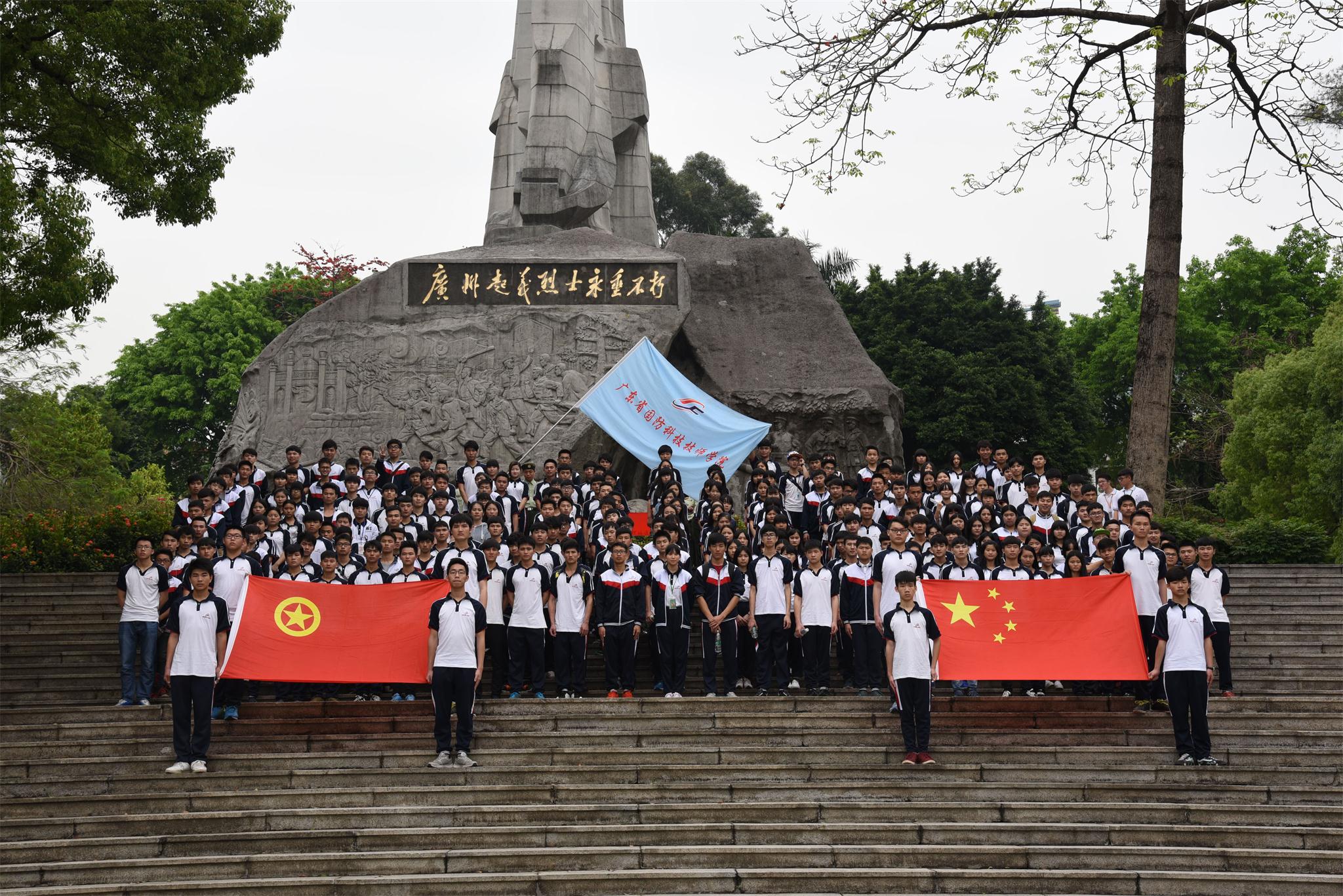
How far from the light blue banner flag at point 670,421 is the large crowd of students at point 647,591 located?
287 centimetres

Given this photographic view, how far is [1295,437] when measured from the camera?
2350 cm

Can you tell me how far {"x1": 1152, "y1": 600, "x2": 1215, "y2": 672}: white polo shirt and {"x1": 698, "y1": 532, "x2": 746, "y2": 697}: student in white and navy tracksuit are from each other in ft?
10.9

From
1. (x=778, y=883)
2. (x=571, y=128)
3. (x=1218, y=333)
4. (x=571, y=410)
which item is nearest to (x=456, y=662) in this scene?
(x=778, y=883)

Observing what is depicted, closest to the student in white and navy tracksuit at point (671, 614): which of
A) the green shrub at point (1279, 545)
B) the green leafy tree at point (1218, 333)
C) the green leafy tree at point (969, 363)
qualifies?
the green shrub at point (1279, 545)

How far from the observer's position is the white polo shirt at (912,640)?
913cm

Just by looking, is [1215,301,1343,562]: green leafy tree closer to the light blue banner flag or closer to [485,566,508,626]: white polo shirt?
the light blue banner flag

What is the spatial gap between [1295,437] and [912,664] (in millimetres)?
17405

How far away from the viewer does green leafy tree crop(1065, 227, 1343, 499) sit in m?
32.0

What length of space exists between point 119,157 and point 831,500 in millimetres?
7781

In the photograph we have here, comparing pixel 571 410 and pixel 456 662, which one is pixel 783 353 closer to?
pixel 571 410

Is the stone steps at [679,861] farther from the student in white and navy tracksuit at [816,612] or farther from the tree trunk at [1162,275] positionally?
the tree trunk at [1162,275]

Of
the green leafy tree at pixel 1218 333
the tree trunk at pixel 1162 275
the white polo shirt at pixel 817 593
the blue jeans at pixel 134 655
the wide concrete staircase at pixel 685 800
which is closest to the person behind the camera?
the wide concrete staircase at pixel 685 800

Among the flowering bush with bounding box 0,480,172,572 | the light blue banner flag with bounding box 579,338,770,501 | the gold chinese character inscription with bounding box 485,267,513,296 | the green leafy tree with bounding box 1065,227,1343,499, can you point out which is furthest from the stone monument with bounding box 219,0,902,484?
the green leafy tree with bounding box 1065,227,1343,499

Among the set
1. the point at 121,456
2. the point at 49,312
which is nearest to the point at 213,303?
the point at 121,456
